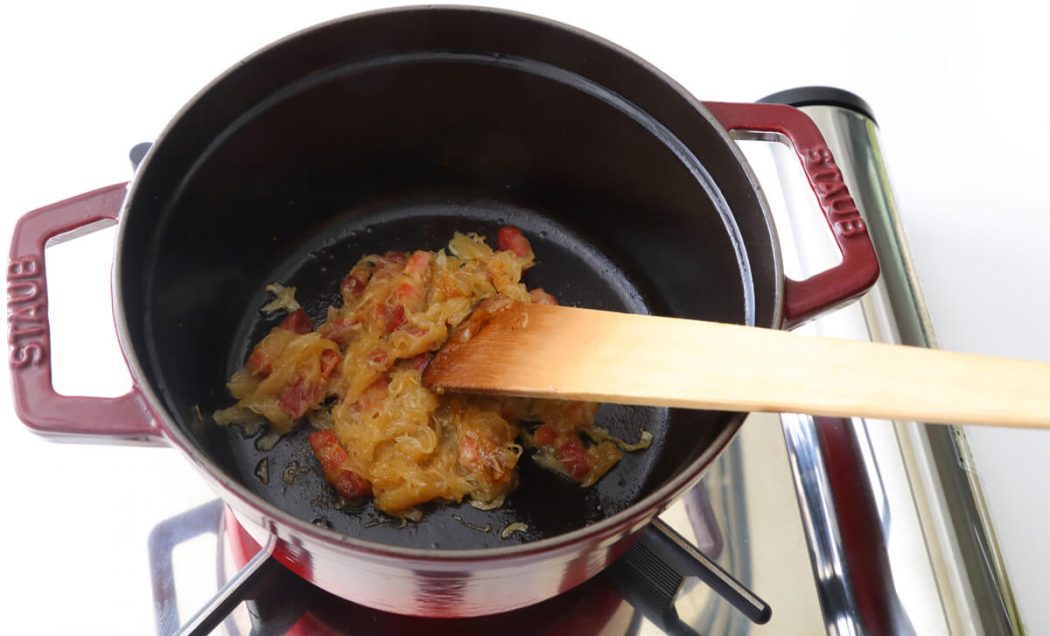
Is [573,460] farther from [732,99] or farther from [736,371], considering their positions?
[732,99]

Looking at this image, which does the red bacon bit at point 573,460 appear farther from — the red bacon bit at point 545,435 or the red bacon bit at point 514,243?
the red bacon bit at point 514,243

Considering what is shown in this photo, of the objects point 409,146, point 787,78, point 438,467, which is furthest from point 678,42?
point 438,467

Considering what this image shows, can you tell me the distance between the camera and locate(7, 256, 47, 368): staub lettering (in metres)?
1.27

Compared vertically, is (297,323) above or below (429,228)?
below

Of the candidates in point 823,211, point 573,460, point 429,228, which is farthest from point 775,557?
point 429,228

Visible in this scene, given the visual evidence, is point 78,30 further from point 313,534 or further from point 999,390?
point 999,390

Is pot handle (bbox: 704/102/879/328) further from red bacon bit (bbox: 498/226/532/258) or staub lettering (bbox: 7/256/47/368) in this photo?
staub lettering (bbox: 7/256/47/368)

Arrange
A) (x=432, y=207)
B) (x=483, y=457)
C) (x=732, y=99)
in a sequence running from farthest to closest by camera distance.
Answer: (x=732, y=99) < (x=432, y=207) < (x=483, y=457)

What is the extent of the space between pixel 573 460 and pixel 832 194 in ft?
2.74

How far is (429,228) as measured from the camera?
7.44 ft

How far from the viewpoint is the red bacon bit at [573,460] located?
5.97 feet

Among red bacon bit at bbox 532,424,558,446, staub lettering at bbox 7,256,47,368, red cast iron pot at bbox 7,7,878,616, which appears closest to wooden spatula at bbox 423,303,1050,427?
red cast iron pot at bbox 7,7,878,616

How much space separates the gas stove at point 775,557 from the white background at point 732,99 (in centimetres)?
16

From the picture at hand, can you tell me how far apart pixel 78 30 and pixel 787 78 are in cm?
253
